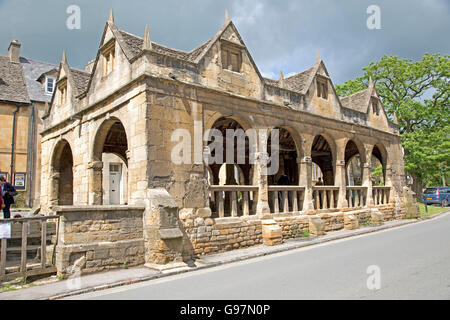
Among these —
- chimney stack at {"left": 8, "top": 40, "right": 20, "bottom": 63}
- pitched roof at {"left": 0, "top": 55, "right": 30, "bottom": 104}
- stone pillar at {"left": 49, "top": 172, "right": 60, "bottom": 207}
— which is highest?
chimney stack at {"left": 8, "top": 40, "right": 20, "bottom": 63}

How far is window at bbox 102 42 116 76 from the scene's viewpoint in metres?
10.2

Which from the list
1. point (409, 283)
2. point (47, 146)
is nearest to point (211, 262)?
point (409, 283)

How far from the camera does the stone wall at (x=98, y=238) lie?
712cm

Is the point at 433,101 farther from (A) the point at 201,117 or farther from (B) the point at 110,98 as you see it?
(B) the point at 110,98

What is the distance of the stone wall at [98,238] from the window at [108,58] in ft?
15.7

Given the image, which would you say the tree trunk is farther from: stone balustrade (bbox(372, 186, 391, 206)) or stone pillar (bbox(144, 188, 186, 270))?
stone pillar (bbox(144, 188, 186, 270))

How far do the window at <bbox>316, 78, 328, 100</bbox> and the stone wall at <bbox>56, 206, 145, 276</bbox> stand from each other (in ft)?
29.3

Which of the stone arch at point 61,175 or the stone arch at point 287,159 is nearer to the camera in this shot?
the stone arch at point 61,175

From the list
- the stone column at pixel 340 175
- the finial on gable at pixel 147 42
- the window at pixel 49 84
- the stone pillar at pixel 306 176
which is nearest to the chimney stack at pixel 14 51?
the window at pixel 49 84

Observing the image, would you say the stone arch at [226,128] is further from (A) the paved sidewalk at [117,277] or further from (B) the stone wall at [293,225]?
(A) the paved sidewalk at [117,277]

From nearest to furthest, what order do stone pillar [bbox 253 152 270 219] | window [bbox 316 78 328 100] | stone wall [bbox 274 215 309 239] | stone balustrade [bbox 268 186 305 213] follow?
stone pillar [bbox 253 152 270 219] → stone wall [bbox 274 215 309 239] → stone balustrade [bbox 268 186 305 213] → window [bbox 316 78 328 100]

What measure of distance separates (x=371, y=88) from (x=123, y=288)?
15.2m

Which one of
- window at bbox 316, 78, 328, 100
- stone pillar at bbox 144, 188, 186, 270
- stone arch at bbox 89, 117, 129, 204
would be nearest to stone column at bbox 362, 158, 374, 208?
window at bbox 316, 78, 328, 100
